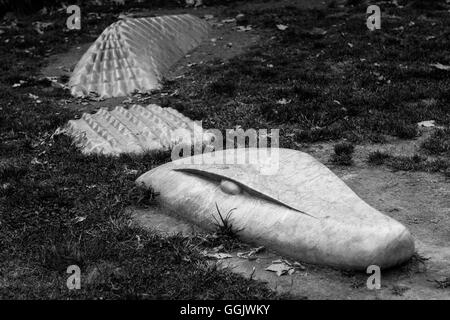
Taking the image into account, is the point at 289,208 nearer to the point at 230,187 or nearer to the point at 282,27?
the point at 230,187

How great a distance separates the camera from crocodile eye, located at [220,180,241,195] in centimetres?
561

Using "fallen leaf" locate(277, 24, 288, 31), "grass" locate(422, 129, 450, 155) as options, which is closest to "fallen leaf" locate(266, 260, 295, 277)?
"grass" locate(422, 129, 450, 155)

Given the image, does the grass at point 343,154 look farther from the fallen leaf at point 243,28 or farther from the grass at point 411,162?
the fallen leaf at point 243,28

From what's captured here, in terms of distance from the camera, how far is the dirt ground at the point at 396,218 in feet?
15.6

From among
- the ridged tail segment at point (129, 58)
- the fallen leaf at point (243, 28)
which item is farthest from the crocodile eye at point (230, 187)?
the fallen leaf at point (243, 28)

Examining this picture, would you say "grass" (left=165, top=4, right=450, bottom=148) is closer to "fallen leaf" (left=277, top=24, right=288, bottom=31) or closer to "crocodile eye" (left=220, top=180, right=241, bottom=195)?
"fallen leaf" (left=277, top=24, right=288, bottom=31)

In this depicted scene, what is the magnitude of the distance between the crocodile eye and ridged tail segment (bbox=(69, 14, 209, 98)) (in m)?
4.61

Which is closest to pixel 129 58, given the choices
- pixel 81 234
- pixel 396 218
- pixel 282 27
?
pixel 282 27

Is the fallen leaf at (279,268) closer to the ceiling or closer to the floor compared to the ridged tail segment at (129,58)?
closer to the floor

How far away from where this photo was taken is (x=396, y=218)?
5.87 metres

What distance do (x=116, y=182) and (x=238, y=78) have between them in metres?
3.80

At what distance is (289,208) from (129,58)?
A: 5865mm

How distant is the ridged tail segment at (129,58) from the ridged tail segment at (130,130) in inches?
47.8

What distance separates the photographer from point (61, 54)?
1233 centimetres
